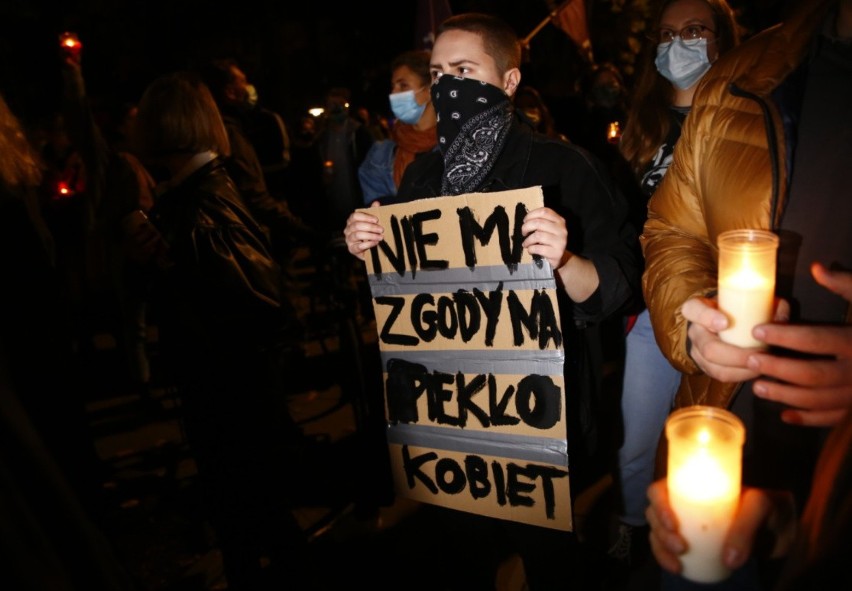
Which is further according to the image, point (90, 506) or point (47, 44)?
point (47, 44)

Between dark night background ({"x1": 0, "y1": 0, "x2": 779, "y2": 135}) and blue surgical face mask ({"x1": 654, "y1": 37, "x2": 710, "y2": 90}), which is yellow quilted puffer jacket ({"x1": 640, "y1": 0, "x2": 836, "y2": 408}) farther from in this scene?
dark night background ({"x1": 0, "y1": 0, "x2": 779, "y2": 135})

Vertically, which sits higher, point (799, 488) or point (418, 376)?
point (418, 376)

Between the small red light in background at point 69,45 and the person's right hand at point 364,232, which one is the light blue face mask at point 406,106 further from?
the small red light in background at point 69,45

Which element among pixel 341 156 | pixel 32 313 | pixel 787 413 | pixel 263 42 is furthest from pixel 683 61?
pixel 263 42

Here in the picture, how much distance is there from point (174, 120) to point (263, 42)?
53.1 ft

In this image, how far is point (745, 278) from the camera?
1036 mm

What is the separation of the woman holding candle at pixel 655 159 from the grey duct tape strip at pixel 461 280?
3.31ft

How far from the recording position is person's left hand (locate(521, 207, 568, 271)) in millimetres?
1530

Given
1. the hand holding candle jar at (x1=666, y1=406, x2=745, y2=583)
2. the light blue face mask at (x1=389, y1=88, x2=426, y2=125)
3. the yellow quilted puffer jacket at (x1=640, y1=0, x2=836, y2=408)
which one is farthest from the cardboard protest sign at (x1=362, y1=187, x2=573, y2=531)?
the light blue face mask at (x1=389, y1=88, x2=426, y2=125)

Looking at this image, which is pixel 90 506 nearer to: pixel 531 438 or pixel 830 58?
pixel 531 438

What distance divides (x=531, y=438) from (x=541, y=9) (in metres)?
14.6

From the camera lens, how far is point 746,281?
3.39 feet

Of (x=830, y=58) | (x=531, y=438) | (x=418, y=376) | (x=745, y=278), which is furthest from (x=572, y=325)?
(x=830, y=58)

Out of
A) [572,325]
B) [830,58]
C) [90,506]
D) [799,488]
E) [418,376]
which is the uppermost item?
[830,58]
